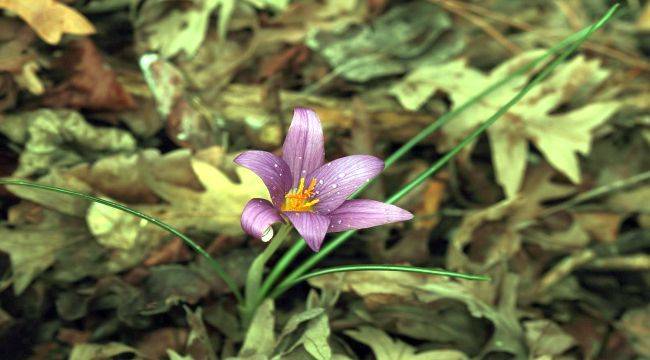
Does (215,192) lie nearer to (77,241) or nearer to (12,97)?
(77,241)

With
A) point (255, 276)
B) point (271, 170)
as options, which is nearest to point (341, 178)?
point (271, 170)

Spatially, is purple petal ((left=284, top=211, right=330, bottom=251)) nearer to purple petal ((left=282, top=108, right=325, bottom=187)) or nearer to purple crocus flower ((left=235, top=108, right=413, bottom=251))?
purple crocus flower ((left=235, top=108, right=413, bottom=251))

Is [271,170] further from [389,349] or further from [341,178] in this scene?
[389,349]

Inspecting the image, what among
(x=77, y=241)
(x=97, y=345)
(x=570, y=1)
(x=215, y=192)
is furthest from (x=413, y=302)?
(x=570, y=1)

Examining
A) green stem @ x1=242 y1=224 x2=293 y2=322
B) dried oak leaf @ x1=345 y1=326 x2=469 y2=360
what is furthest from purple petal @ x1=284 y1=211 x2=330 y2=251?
dried oak leaf @ x1=345 y1=326 x2=469 y2=360

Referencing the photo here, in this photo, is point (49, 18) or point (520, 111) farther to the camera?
point (520, 111)

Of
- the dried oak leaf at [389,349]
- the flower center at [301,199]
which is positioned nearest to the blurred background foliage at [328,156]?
the dried oak leaf at [389,349]
